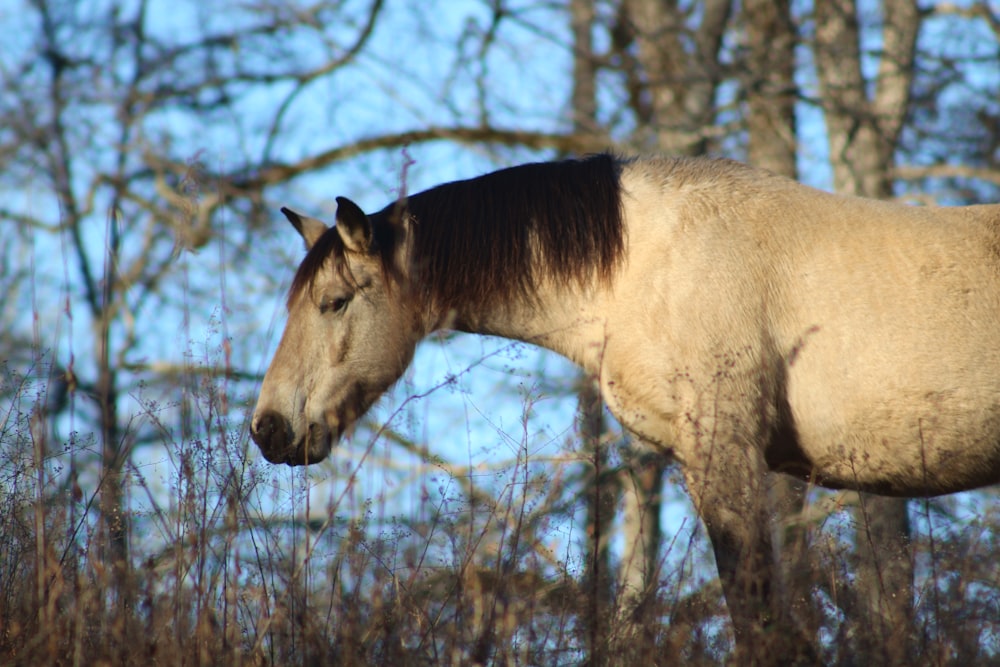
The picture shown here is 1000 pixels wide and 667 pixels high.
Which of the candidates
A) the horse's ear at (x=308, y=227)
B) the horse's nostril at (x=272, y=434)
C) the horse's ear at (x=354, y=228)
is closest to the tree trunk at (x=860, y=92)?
the horse's ear at (x=308, y=227)

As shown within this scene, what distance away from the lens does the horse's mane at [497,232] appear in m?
4.25

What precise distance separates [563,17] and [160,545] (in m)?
8.62

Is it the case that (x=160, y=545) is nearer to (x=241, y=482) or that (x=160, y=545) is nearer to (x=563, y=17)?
(x=241, y=482)

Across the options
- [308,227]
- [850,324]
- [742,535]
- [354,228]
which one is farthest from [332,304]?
[850,324]

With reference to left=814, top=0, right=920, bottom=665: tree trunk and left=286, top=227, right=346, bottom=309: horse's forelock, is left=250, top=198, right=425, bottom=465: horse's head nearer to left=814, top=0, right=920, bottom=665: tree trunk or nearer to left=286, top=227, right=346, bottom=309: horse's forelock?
left=286, top=227, right=346, bottom=309: horse's forelock

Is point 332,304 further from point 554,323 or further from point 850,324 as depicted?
point 850,324

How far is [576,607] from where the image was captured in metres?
3.02

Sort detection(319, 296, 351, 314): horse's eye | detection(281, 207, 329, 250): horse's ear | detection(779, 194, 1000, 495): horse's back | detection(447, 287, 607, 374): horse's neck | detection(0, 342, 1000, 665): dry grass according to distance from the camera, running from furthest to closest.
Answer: detection(281, 207, 329, 250): horse's ear < detection(319, 296, 351, 314): horse's eye < detection(447, 287, 607, 374): horse's neck < detection(779, 194, 1000, 495): horse's back < detection(0, 342, 1000, 665): dry grass

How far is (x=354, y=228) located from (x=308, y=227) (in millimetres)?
494

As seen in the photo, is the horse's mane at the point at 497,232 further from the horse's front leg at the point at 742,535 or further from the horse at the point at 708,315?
the horse's front leg at the point at 742,535

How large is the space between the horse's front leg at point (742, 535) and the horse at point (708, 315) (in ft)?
0.04

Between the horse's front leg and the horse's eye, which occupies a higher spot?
the horse's eye

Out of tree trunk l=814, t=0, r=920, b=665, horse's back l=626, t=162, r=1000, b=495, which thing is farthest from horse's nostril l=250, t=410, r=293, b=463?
tree trunk l=814, t=0, r=920, b=665

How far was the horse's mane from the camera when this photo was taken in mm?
4254
